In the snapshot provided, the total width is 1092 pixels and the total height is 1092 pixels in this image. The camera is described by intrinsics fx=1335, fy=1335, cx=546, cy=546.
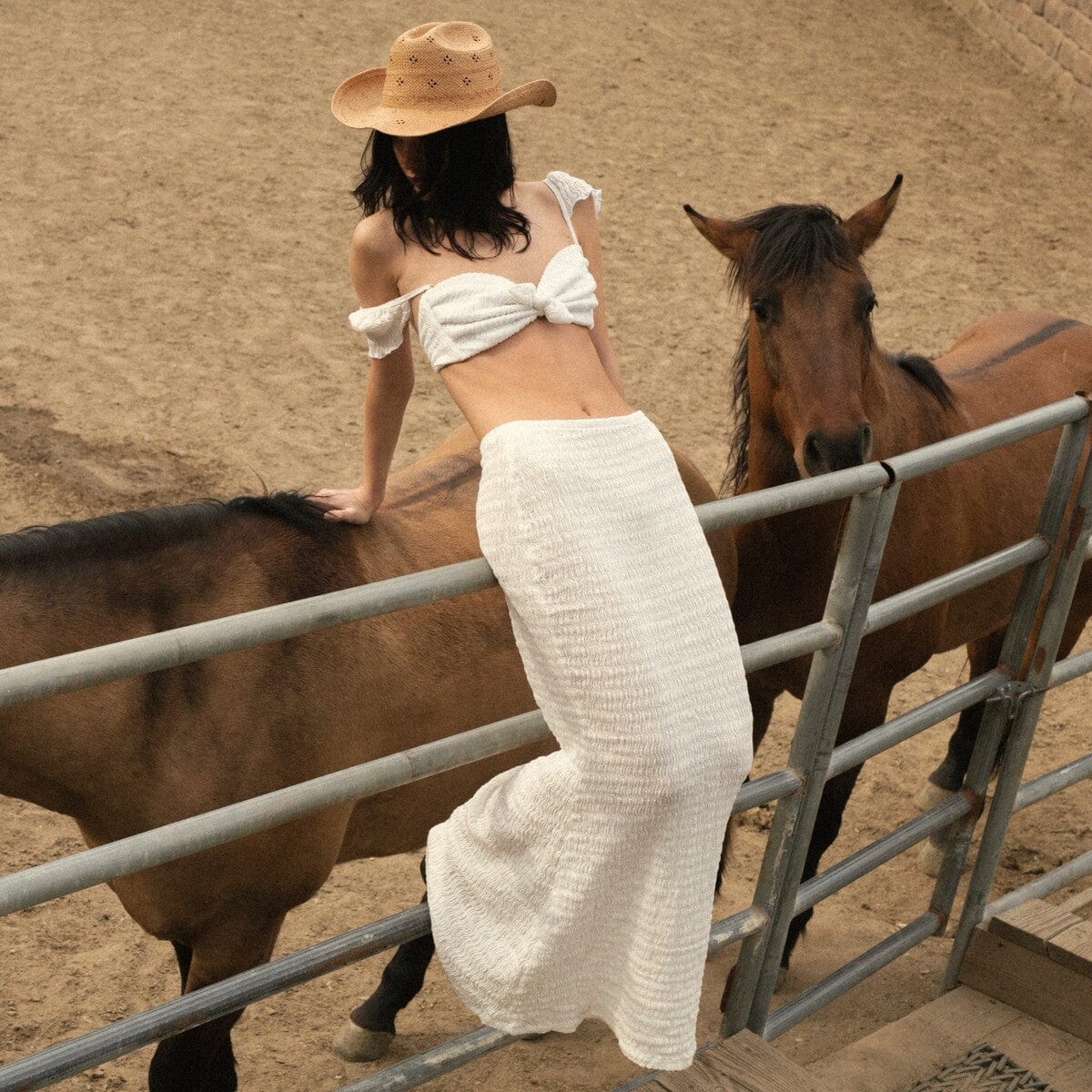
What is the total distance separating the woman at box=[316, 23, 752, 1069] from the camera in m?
1.79

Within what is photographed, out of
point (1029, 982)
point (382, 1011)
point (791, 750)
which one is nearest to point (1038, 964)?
point (1029, 982)

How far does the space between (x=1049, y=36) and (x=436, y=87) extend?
989 centimetres

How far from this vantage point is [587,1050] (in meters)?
3.15

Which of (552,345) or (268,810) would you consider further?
Result: (552,345)

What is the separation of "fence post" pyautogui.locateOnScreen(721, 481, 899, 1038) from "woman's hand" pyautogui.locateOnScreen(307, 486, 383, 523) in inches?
36.1

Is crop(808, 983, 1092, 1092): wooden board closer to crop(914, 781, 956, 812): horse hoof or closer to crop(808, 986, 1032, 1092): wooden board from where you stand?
crop(808, 986, 1032, 1092): wooden board

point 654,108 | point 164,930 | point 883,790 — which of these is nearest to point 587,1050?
point 164,930

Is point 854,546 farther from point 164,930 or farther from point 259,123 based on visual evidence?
point 259,123

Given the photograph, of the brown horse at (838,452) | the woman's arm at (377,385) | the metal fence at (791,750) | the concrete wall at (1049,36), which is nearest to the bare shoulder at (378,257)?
the woman's arm at (377,385)

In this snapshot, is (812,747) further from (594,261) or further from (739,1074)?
(594,261)

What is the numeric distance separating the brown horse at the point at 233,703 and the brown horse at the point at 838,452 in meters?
0.76

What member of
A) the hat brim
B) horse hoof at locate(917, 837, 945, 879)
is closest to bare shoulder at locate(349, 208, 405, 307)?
the hat brim

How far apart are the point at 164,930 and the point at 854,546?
1.37 metres

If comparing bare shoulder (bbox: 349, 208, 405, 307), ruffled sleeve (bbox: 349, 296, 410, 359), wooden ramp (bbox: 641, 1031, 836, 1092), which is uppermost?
bare shoulder (bbox: 349, 208, 405, 307)
